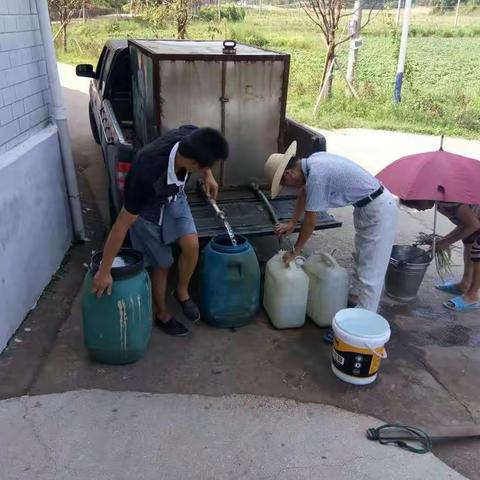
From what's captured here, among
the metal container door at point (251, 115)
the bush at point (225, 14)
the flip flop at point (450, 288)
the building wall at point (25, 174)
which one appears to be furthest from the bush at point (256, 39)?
the flip flop at point (450, 288)

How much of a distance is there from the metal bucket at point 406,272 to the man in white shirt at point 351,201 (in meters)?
0.60

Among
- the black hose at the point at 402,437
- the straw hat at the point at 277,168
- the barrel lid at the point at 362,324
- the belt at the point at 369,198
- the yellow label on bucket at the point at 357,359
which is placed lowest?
the black hose at the point at 402,437

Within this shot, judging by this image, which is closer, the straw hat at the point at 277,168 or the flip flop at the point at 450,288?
the straw hat at the point at 277,168

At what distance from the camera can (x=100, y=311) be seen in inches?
121

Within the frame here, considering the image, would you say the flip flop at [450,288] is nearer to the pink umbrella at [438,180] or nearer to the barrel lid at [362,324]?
the pink umbrella at [438,180]

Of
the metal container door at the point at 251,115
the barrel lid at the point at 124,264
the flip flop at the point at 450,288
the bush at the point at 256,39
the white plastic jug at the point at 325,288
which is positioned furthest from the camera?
the bush at the point at 256,39

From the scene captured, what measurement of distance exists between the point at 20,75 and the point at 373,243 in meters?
2.96

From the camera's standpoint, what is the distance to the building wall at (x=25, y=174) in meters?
3.45

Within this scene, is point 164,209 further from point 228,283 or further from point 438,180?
point 438,180

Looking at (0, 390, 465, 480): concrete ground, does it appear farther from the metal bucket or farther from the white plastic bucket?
the metal bucket

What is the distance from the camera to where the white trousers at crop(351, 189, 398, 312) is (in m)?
3.50

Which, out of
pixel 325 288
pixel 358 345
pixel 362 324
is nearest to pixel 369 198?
pixel 325 288

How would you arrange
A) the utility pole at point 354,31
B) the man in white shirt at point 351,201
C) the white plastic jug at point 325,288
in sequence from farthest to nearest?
the utility pole at point 354,31, the white plastic jug at point 325,288, the man in white shirt at point 351,201

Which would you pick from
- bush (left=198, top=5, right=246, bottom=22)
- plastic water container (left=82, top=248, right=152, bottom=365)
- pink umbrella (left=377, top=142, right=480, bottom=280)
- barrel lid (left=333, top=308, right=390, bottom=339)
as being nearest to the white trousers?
pink umbrella (left=377, top=142, right=480, bottom=280)
